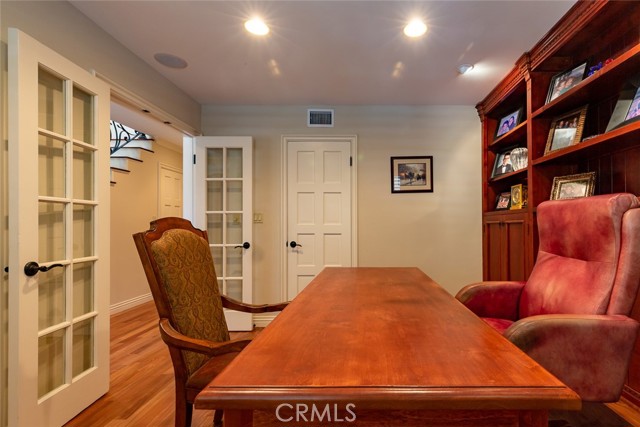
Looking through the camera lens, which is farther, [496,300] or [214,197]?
[214,197]

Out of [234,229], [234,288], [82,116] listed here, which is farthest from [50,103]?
[234,288]

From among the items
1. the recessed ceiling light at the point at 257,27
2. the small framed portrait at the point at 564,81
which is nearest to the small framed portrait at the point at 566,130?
the small framed portrait at the point at 564,81

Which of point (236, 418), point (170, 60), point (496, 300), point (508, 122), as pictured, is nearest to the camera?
point (236, 418)

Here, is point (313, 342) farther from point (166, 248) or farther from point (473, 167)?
point (473, 167)

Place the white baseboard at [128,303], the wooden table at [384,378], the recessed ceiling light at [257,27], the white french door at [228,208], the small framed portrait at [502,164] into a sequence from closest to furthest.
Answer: the wooden table at [384,378]
the recessed ceiling light at [257,27]
the small framed portrait at [502,164]
the white french door at [228,208]
the white baseboard at [128,303]

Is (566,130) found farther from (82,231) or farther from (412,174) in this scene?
(82,231)

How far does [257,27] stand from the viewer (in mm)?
2055

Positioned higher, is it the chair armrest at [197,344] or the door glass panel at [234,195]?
the door glass panel at [234,195]

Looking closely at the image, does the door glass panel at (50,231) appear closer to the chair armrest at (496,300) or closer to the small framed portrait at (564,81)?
the chair armrest at (496,300)

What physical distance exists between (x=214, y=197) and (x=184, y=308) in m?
2.31

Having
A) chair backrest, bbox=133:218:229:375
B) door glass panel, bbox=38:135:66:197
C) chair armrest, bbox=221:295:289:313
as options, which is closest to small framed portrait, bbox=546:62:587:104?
chair armrest, bbox=221:295:289:313

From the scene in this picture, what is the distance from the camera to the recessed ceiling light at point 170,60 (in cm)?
243

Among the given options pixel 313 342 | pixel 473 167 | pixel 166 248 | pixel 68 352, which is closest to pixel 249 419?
pixel 313 342

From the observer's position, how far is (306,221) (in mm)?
3459
